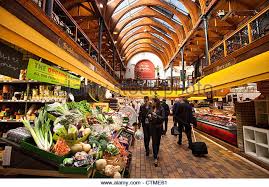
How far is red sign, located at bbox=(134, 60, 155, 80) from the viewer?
90.5 ft

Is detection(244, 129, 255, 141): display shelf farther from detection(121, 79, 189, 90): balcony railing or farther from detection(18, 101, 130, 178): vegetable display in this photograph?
detection(121, 79, 189, 90): balcony railing

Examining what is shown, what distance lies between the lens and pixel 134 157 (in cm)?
445

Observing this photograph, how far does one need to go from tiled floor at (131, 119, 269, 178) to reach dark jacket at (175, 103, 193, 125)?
850 millimetres

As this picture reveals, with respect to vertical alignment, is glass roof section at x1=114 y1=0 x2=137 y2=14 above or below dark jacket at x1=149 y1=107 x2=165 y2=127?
above

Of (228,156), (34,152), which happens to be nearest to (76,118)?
(34,152)

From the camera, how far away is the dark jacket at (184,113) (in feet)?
16.7

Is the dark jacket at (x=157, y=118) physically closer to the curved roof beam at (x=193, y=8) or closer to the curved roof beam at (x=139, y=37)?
the curved roof beam at (x=193, y=8)

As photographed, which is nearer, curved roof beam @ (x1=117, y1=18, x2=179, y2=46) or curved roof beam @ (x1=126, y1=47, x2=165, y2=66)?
curved roof beam @ (x1=117, y1=18, x2=179, y2=46)

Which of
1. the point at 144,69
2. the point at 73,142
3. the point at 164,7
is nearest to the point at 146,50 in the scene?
the point at 144,69

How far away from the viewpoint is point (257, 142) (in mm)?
4238

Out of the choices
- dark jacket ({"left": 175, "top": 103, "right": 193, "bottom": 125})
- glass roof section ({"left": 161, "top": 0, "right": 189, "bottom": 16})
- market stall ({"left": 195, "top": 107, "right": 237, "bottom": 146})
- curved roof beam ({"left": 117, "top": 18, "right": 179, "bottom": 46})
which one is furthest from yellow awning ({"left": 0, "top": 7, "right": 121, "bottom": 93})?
curved roof beam ({"left": 117, "top": 18, "right": 179, "bottom": 46})

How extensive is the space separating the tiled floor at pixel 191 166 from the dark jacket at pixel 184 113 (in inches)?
33.5
